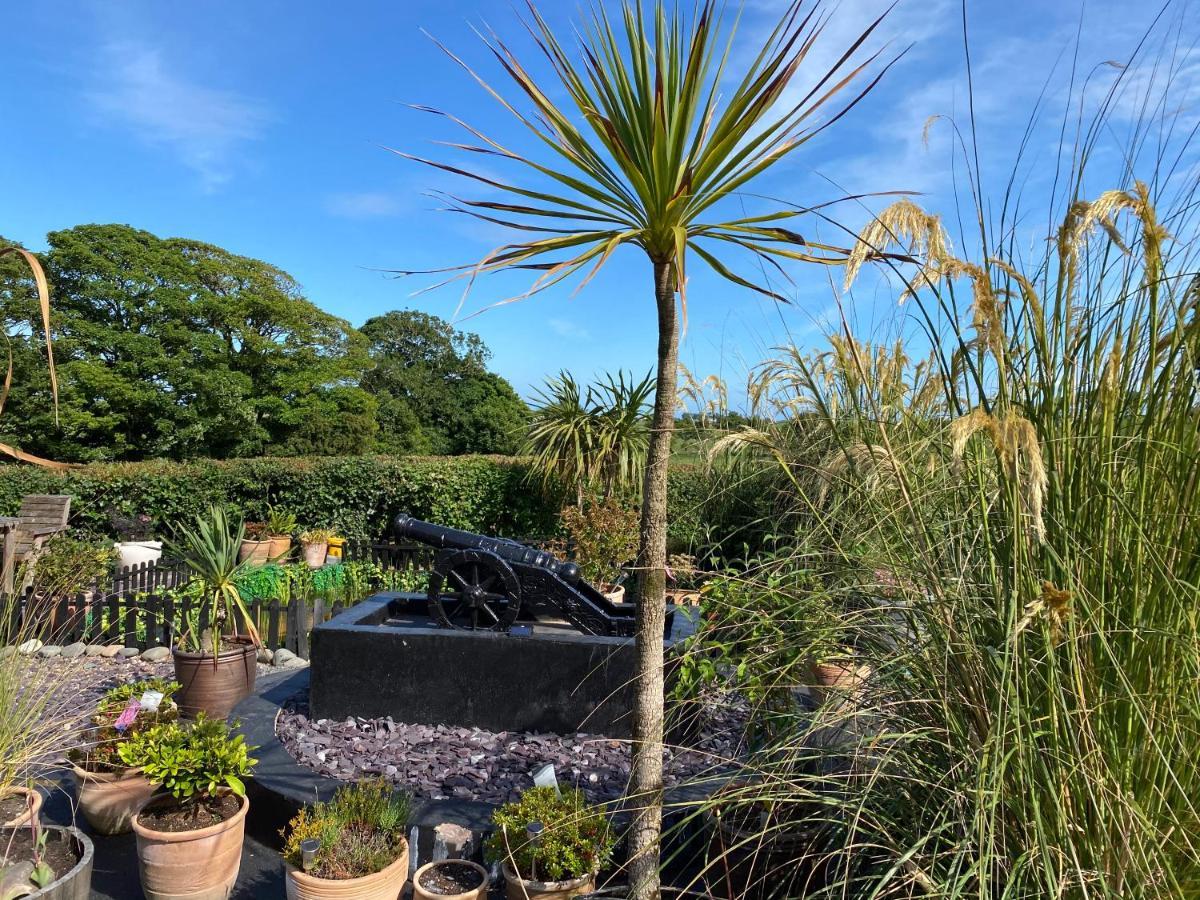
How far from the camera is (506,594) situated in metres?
5.17

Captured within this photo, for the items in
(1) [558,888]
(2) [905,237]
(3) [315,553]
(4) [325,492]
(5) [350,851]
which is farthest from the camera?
(4) [325,492]

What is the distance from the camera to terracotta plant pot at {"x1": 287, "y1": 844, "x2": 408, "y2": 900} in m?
2.89

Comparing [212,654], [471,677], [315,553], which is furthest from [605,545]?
[315,553]

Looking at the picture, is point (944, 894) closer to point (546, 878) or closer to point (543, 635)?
point (546, 878)

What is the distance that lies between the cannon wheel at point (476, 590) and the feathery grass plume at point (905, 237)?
11.8ft

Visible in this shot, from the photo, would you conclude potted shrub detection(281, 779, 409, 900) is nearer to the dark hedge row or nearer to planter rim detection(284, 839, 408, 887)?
planter rim detection(284, 839, 408, 887)

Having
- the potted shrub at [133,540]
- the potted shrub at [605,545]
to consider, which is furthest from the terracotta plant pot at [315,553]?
the potted shrub at [605,545]

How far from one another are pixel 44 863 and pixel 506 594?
2.81 metres

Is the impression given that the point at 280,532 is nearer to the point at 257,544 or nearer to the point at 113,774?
the point at 257,544

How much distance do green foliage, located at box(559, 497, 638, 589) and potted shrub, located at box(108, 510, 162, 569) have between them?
5.87 meters

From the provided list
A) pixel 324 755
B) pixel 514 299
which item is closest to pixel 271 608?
pixel 324 755

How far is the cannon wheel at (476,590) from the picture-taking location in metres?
5.08

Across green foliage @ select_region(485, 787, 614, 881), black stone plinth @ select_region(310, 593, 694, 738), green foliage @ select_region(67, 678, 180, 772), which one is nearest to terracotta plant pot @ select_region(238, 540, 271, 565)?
black stone plinth @ select_region(310, 593, 694, 738)

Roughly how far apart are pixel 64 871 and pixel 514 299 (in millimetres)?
2842
